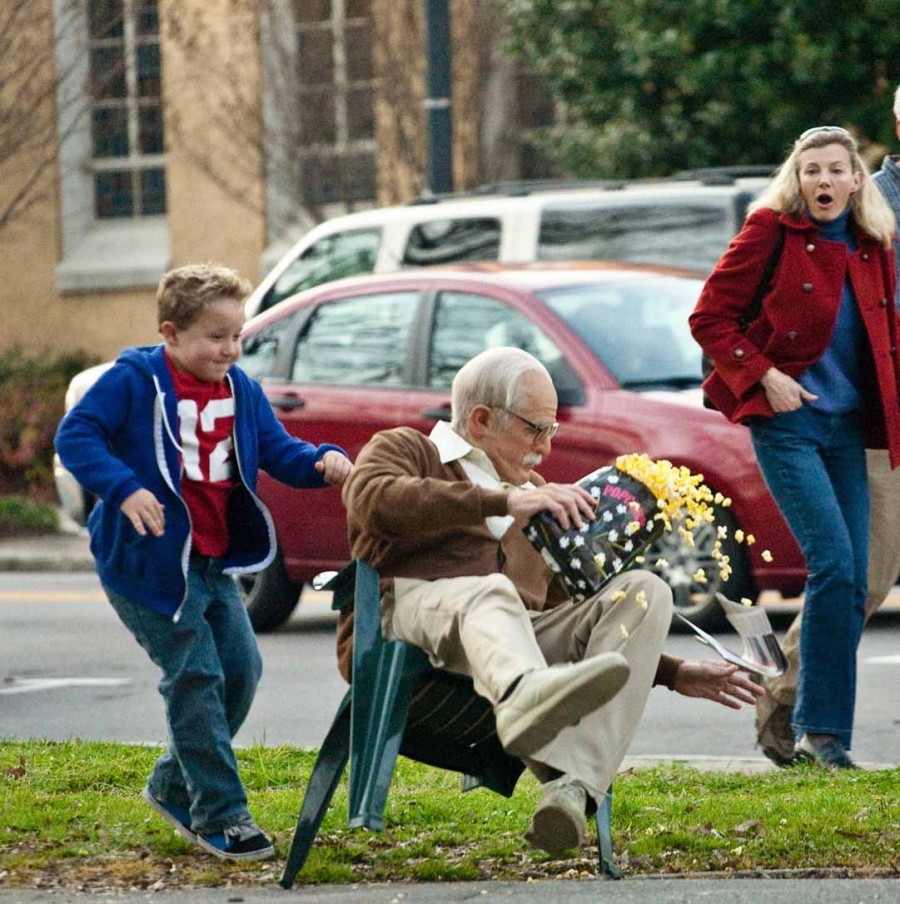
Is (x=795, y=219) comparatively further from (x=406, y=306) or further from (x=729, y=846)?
(x=406, y=306)

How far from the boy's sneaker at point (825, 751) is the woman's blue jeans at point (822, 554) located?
0.02m

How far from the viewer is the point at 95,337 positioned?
25.1 metres

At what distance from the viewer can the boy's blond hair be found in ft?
18.0

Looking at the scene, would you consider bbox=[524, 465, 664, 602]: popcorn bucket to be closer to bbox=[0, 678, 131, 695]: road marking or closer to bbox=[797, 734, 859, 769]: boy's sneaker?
bbox=[797, 734, 859, 769]: boy's sneaker

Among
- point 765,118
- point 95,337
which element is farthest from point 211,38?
point 765,118

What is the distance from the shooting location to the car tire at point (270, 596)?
36.2 ft

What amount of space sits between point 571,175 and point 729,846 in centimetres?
1697

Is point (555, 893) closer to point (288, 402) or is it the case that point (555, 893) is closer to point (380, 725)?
point (380, 725)

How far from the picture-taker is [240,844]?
5418 mm

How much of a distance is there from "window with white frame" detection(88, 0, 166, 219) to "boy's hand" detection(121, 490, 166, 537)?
14127mm

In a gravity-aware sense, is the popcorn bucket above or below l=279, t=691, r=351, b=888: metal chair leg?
above

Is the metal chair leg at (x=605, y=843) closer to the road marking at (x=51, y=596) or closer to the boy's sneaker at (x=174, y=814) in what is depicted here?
the boy's sneaker at (x=174, y=814)

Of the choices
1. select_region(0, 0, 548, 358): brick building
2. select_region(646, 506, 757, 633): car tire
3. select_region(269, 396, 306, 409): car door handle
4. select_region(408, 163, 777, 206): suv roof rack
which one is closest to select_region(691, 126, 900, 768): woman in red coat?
select_region(646, 506, 757, 633): car tire

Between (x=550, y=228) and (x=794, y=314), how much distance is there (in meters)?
7.90
